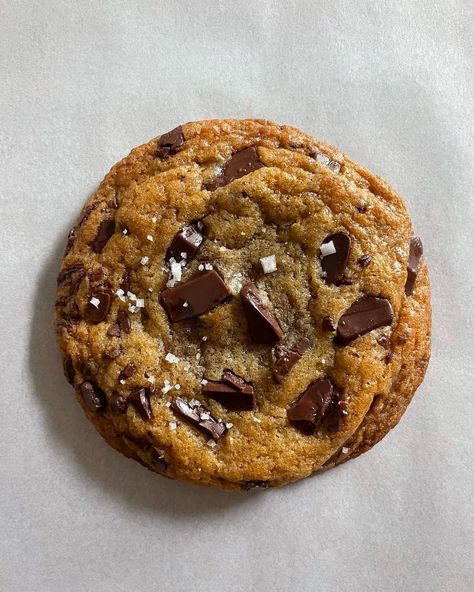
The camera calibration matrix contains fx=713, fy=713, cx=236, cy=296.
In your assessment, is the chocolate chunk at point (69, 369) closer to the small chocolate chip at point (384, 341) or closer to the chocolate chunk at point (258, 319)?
the chocolate chunk at point (258, 319)

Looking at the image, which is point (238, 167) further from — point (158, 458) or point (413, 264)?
point (158, 458)

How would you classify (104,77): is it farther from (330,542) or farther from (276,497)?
(330,542)

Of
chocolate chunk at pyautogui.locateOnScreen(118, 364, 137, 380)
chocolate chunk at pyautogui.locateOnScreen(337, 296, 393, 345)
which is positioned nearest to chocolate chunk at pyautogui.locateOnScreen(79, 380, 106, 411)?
chocolate chunk at pyautogui.locateOnScreen(118, 364, 137, 380)

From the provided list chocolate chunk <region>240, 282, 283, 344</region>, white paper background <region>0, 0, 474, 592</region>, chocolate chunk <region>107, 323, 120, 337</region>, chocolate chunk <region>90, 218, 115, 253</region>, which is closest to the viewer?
chocolate chunk <region>240, 282, 283, 344</region>

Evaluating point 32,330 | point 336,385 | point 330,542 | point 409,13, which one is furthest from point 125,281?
point 409,13

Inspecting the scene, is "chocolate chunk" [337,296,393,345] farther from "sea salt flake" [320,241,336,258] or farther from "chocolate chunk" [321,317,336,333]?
"sea salt flake" [320,241,336,258]

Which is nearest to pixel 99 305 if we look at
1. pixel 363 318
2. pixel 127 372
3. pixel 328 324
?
pixel 127 372
